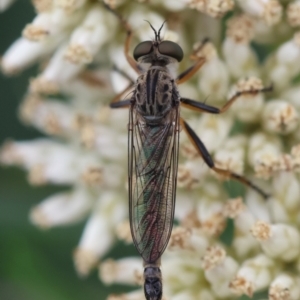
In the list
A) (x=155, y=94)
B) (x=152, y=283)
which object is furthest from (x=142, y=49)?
(x=152, y=283)

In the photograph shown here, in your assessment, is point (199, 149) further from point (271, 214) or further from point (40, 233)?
point (40, 233)

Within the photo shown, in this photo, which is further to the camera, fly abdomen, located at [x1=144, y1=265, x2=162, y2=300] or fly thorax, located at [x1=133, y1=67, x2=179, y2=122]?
fly thorax, located at [x1=133, y1=67, x2=179, y2=122]

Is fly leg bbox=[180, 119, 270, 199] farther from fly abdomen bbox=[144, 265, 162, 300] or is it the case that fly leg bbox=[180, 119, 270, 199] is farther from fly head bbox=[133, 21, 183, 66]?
fly abdomen bbox=[144, 265, 162, 300]

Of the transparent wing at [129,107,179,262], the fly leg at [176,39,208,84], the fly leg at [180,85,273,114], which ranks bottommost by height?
the transparent wing at [129,107,179,262]

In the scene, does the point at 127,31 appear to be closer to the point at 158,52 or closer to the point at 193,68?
the point at 158,52

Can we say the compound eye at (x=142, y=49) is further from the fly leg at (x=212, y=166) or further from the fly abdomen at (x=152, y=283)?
the fly abdomen at (x=152, y=283)

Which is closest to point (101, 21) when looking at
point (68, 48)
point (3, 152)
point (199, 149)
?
point (68, 48)

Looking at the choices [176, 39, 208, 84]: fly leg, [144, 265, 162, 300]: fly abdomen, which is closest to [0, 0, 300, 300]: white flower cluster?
[176, 39, 208, 84]: fly leg
